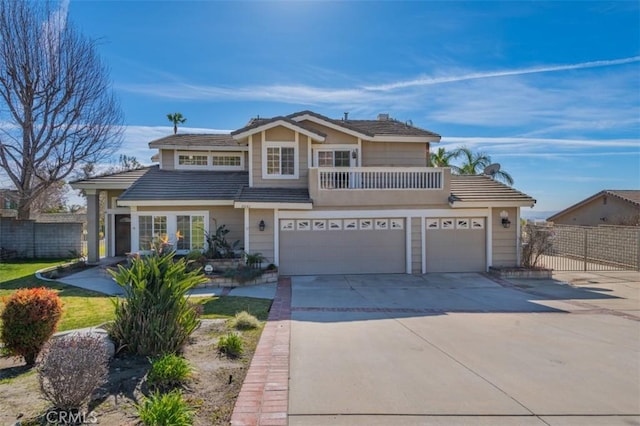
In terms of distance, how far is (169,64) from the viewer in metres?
15.2

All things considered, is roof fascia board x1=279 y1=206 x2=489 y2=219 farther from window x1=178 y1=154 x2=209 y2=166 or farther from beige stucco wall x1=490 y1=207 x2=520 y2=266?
window x1=178 y1=154 x2=209 y2=166

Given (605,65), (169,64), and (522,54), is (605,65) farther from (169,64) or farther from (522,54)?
(169,64)

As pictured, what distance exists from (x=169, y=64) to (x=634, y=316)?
1755 cm

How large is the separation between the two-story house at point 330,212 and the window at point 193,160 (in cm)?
243

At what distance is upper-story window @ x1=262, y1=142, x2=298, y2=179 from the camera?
1559 cm

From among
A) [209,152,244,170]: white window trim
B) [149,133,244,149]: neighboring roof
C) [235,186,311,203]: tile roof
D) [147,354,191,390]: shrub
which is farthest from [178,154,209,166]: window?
[147,354,191,390]: shrub

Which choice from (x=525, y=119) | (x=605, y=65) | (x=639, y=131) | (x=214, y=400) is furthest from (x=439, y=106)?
(x=214, y=400)

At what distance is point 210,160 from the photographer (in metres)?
18.7

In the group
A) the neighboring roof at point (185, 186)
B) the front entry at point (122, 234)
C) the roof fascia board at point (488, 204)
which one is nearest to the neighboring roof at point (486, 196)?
the roof fascia board at point (488, 204)

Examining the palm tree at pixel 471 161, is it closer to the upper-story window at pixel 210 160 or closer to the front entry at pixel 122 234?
the upper-story window at pixel 210 160

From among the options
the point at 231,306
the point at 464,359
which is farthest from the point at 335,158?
the point at 464,359

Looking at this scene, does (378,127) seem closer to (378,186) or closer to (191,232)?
(378,186)

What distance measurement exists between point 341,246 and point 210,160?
869 centimetres

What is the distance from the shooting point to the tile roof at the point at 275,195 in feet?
45.9
